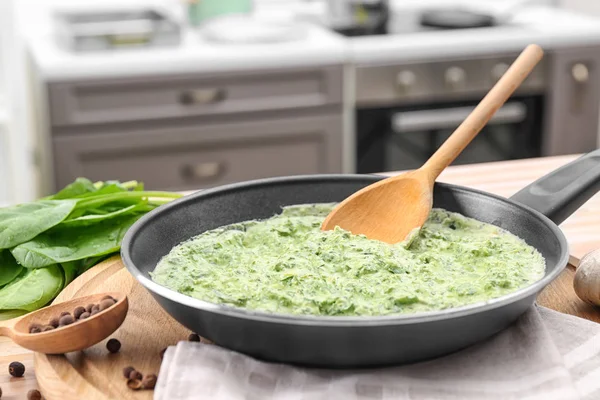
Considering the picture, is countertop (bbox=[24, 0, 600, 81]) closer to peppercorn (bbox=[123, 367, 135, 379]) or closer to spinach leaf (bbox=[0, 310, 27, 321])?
spinach leaf (bbox=[0, 310, 27, 321])

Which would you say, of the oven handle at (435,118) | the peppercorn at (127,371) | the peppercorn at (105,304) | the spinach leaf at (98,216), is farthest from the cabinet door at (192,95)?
the peppercorn at (127,371)

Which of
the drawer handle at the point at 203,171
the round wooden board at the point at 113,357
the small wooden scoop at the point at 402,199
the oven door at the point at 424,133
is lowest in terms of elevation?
the drawer handle at the point at 203,171

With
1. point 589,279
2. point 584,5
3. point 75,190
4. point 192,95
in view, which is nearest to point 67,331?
point 75,190

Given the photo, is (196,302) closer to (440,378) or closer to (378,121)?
(440,378)

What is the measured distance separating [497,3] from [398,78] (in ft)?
2.21

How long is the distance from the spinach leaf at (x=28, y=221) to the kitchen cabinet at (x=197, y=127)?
141 centimetres

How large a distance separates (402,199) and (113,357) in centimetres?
52

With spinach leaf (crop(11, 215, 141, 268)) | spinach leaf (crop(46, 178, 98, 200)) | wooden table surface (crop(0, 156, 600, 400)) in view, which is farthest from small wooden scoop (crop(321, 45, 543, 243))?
spinach leaf (crop(46, 178, 98, 200))

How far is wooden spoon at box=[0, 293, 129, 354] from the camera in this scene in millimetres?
1078

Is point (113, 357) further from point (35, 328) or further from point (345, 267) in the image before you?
point (345, 267)

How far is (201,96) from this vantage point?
2.86m

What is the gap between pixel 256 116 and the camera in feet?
9.61

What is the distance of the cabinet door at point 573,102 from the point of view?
3.12 metres

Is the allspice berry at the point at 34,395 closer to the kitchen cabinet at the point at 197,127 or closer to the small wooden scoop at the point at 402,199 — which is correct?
the small wooden scoop at the point at 402,199
